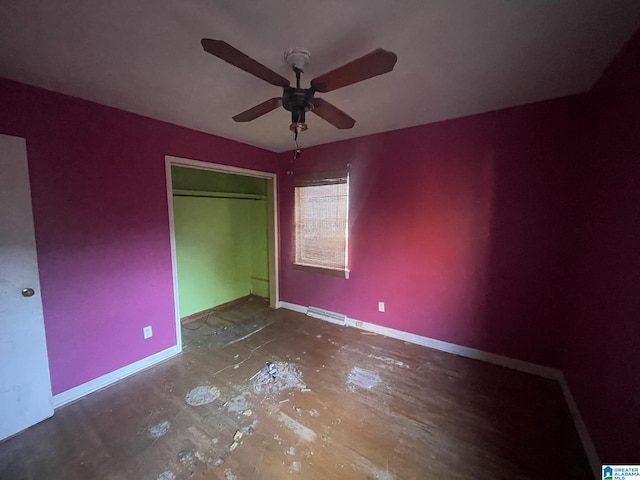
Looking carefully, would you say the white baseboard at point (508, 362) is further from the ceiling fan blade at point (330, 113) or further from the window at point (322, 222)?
the ceiling fan blade at point (330, 113)

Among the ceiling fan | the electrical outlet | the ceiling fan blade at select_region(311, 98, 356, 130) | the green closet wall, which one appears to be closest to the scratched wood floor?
the electrical outlet

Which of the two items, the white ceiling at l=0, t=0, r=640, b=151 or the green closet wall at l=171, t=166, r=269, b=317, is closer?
the white ceiling at l=0, t=0, r=640, b=151

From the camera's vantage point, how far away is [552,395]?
6.57 feet

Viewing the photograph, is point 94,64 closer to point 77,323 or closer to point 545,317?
point 77,323

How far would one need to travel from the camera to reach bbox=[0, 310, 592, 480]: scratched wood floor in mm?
1446

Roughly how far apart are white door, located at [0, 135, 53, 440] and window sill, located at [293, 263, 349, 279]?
8.58 feet

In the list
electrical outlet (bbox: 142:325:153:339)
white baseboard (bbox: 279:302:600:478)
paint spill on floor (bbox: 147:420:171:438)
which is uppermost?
electrical outlet (bbox: 142:325:153:339)

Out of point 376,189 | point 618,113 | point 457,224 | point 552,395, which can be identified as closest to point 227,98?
point 376,189

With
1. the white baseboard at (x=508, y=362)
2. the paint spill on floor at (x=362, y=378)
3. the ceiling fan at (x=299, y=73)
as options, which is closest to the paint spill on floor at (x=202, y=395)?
the paint spill on floor at (x=362, y=378)

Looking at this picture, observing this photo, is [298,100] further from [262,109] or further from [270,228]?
[270,228]

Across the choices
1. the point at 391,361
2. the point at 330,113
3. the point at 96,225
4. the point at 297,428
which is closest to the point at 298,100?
the point at 330,113

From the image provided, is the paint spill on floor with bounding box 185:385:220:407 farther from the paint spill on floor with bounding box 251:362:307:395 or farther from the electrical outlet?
the electrical outlet

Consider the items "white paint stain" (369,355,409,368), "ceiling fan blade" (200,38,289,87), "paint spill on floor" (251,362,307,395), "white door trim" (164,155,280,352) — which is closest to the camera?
"ceiling fan blade" (200,38,289,87)

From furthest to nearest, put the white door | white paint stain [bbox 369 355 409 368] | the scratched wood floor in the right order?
white paint stain [bbox 369 355 409 368] → the white door → the scratched wood floor
